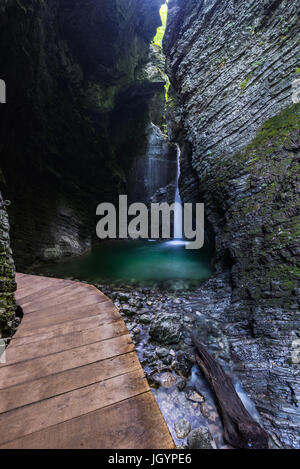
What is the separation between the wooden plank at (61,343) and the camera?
1.42 meters

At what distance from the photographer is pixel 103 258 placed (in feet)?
31.7

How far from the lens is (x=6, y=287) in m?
1.83

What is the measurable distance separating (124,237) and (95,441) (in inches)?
579

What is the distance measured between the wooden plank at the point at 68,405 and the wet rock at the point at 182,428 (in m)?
1.43

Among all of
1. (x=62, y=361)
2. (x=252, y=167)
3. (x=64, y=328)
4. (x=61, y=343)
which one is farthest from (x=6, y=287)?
(x=252, y=167)

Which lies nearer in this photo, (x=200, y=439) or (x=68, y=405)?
(x=68, y=405)

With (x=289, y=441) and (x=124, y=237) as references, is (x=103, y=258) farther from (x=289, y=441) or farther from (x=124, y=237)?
(x=289, y=441)

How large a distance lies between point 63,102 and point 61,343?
33.6 feet

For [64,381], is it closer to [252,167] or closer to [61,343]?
[61,343]

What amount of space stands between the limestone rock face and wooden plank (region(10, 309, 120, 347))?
11 cm

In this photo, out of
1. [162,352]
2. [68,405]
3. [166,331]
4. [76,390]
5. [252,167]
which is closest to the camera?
[68,405]

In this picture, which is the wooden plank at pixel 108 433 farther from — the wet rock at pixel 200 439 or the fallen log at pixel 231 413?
the fallen log at pixel 231 413

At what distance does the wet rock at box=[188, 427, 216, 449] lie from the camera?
6.16ft
